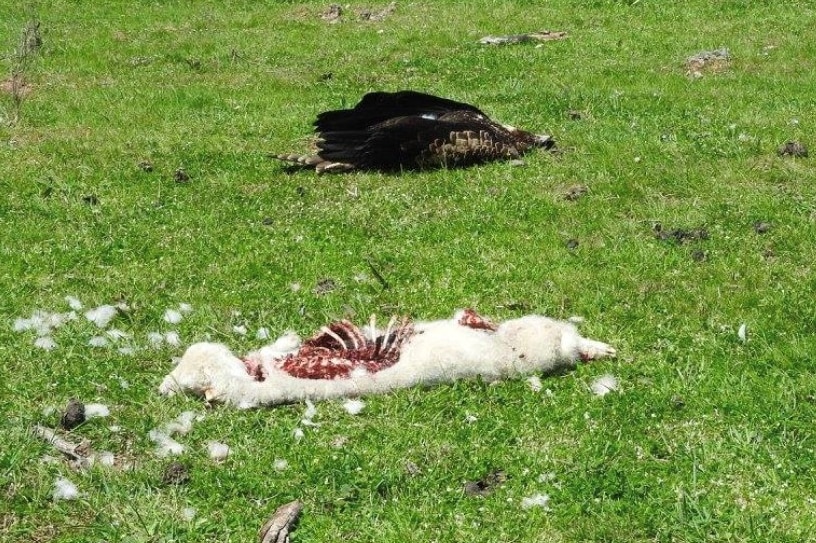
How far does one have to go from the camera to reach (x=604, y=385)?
5922 mm

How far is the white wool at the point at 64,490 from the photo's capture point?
497 cm

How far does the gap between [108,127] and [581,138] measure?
6.21 m

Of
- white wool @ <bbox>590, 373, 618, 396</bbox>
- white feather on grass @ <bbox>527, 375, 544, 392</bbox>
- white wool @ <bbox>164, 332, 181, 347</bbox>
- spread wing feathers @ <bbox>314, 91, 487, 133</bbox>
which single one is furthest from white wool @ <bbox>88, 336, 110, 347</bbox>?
spread wing feathers @ <bbox>314, 91, 487, 133</bbox>

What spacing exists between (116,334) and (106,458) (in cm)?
155

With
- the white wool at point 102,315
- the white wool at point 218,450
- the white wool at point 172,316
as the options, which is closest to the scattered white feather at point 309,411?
the white wool at point 218,450

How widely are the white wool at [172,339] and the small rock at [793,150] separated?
22.6 ft

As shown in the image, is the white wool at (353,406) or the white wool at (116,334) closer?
the white wool at (353,406)

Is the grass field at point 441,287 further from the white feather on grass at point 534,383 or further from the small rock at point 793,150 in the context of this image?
the small rock at point 793,150

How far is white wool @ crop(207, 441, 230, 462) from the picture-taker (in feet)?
17.5

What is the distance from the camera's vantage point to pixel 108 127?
12.2 metres

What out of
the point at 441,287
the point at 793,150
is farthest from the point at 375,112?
the point at 793,150

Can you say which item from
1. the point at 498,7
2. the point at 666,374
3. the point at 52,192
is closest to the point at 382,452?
the point at 666,374

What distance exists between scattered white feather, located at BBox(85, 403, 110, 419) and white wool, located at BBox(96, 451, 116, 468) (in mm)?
365

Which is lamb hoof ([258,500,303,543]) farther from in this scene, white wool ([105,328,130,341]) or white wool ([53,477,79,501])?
white wool ([105,328,130,341])
